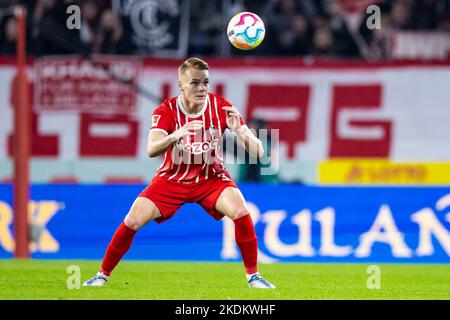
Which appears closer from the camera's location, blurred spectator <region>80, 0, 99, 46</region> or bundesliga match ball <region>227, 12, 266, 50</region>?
bundesliga match ball <region>227, 12, 266, 50</region>

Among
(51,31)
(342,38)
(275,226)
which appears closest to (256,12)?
(342,38)

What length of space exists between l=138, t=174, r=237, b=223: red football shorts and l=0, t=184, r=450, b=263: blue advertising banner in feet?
16.3

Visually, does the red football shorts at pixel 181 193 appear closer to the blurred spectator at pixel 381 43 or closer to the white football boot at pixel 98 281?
the white football boot at pixel 98 281

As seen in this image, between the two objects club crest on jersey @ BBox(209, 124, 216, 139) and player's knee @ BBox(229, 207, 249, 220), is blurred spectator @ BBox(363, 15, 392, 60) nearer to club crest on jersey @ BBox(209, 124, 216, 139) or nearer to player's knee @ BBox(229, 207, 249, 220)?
club crest on jersey @ BBox(209, 124, 216, 139)

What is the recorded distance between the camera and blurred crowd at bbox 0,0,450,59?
15688 mm

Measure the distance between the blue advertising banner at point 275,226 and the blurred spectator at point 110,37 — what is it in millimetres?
2561

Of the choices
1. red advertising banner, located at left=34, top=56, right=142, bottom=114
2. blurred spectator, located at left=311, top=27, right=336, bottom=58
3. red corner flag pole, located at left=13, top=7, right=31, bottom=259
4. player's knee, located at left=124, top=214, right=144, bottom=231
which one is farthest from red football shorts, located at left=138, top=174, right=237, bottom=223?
blurred spectator, located at left=311, top=27, right=336, bottom=58

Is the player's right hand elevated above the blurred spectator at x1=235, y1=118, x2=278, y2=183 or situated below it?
above

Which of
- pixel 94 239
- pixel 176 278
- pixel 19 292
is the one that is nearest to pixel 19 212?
pixel 94 239

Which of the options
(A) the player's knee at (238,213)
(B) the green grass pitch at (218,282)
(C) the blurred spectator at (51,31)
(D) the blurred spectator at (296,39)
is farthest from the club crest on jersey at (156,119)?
(D) the blurred spectator at (296,39)

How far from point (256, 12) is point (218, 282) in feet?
24.5

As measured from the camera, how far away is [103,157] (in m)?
15.8

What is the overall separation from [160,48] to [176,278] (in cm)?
674
